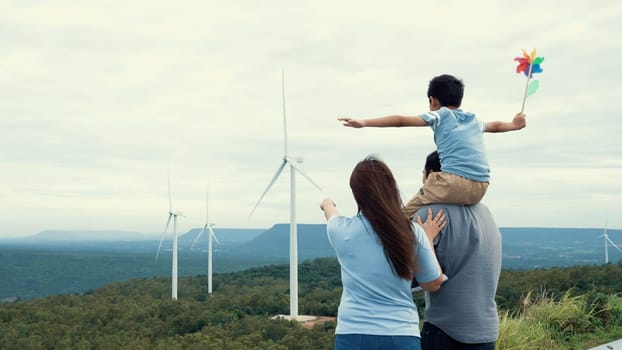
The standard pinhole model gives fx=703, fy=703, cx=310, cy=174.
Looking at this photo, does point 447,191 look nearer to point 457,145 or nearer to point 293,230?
point 457,145

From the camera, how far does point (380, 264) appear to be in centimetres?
337

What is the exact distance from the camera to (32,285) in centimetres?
14138

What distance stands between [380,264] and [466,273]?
55 centimetres

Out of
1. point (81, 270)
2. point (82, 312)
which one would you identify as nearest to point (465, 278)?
point (82, 312)

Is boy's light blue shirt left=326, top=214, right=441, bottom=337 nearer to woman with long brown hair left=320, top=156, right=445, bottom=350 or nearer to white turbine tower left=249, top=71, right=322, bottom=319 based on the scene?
woman with long brown hair left=320, top=156, right=445, bottom=350

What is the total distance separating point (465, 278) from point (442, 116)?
0.87m

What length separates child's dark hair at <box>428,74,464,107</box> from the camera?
12.8ft

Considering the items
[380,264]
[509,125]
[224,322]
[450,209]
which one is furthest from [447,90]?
[224,322]

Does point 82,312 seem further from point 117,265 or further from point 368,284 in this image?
point 117,265

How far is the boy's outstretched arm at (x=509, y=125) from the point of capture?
13.6ft

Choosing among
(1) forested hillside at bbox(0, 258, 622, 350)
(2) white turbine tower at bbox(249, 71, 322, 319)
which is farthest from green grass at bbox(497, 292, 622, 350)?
(2) white turbine tower at bbox(249, 71, 322, 319)

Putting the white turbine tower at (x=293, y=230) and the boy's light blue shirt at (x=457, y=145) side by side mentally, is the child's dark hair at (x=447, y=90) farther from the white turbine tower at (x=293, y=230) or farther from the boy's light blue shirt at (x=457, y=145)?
the white turbine tower at (x=293, y=230)

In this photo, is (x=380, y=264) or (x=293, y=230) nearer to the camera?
(x=380, y=264)

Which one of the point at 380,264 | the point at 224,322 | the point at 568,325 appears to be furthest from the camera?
the point at 224,322
